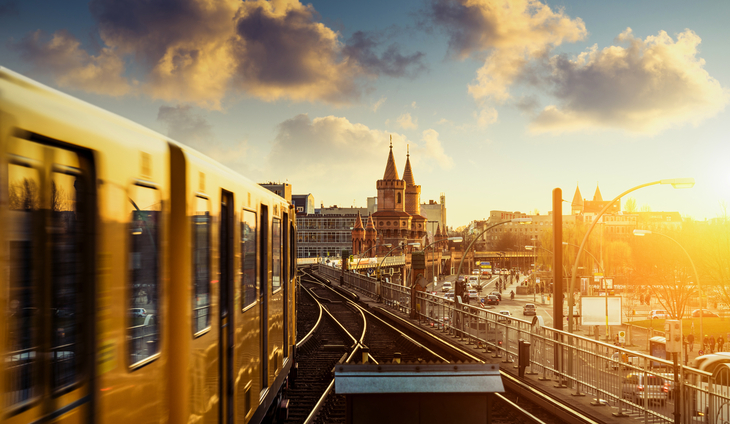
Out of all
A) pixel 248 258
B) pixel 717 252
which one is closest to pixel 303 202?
pixel 717 252

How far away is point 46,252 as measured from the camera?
259 centimetres

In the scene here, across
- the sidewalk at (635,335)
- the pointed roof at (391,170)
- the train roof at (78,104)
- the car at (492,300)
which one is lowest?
the car at (492,300)

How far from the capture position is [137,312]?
3.52m

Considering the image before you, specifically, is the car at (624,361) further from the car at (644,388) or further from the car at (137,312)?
the car at (137,312)

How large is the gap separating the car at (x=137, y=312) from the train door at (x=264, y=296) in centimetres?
367

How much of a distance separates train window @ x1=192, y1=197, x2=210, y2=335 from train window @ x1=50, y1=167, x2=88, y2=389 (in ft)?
5.55

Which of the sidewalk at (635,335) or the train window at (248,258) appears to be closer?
the train window at (248,258)

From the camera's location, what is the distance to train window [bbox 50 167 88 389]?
2.66 metres

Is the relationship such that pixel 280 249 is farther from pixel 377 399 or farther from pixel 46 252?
pixel 46 252

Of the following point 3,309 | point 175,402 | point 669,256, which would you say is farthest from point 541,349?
point 669,256

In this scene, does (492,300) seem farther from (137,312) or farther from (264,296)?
(137,312)

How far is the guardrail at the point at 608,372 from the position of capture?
26.8ft

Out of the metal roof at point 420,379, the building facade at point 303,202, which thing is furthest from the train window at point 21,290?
the building facade at point 303,202

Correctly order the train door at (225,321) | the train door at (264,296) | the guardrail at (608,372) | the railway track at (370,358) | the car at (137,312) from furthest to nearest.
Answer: the railway track at (370,358), the guardrail at (608,372), the train door at (264,296), the train door at (225,321), the car at (137,312)
